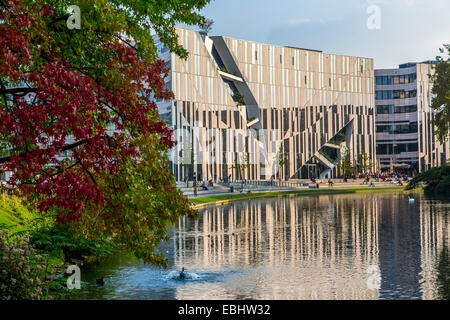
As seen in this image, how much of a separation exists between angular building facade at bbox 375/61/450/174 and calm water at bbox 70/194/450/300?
11623 centimetres

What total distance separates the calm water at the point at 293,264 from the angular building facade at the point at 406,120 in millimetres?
116229

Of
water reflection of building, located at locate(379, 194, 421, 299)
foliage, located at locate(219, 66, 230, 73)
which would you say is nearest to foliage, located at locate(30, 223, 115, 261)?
water reflection of building, located at locate(379, 194, 421, 299)

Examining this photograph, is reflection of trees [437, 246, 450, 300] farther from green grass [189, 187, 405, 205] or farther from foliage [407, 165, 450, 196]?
foliage [407, 165, 450, 196]

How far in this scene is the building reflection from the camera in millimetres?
15367

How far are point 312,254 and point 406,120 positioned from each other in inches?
5148

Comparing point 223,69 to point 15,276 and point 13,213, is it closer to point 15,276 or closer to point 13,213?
point 13,213

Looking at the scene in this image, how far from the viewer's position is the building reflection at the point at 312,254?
15367mm

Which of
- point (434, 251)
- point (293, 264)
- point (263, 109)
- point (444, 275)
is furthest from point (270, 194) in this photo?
point (444, 275)

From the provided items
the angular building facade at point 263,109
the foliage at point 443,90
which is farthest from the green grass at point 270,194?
the foliage at point 443,90

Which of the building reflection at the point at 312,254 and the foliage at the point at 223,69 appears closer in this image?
the building reflection at the point at 312,254

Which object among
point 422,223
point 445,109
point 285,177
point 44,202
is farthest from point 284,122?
point 44,202

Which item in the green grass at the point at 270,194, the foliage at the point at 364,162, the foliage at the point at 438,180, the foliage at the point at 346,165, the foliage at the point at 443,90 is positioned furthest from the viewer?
the foliage at the point at 364,162

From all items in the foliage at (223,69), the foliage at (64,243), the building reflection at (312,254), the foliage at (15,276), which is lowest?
the building reflection at (312,254)

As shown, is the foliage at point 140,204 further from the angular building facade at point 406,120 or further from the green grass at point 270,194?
the angular building facade at point 406,120
